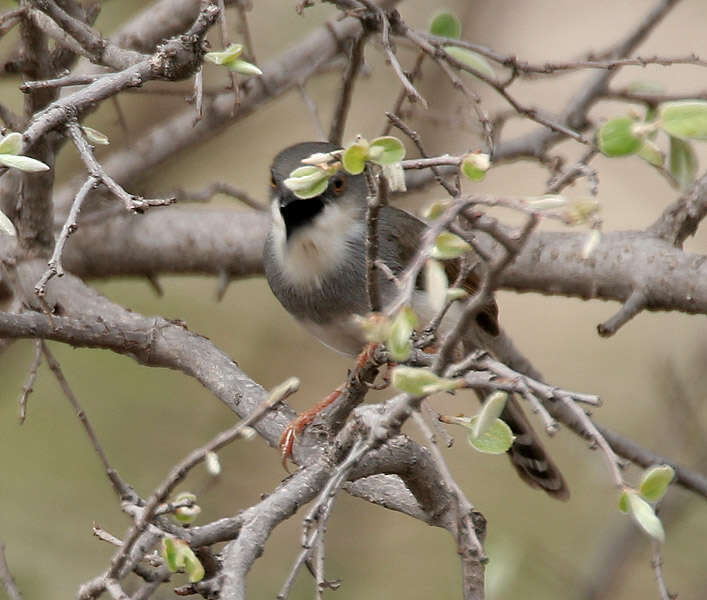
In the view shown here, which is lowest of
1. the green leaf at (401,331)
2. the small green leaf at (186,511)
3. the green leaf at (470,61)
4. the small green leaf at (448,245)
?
the small green leaf at (186,511)

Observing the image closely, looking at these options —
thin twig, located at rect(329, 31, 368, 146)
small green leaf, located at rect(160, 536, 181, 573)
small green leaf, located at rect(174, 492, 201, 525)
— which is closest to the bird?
thin twig, located at rect(329, 31, 368, 146)

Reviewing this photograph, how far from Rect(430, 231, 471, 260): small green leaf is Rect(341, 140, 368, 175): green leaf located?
0.21 m

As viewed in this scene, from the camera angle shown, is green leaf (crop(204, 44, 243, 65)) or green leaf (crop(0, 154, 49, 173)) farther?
green leaf (crop(204, 44, 243, 65))

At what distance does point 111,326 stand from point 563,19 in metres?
6.93

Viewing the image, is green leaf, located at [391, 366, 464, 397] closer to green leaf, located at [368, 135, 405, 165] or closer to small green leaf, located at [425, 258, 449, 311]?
small green leaf, located at [425, 258, 449, 311]

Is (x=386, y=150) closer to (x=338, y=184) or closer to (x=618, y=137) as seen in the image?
(x=618, y=137)

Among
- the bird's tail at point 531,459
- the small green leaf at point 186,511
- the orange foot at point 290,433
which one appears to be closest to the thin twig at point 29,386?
the orange foot at point 290,433

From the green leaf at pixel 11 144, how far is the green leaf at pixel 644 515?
1.52m

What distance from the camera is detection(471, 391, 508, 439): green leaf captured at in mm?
2156

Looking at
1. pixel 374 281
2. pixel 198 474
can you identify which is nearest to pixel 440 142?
pixel 198 474

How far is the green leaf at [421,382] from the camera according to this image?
6.56ft

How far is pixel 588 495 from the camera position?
25.8 feet

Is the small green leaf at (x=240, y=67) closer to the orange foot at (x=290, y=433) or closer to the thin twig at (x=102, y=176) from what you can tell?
the thin twig at (x=102, y=176)

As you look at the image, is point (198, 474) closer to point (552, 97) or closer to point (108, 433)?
point (108, 433)
